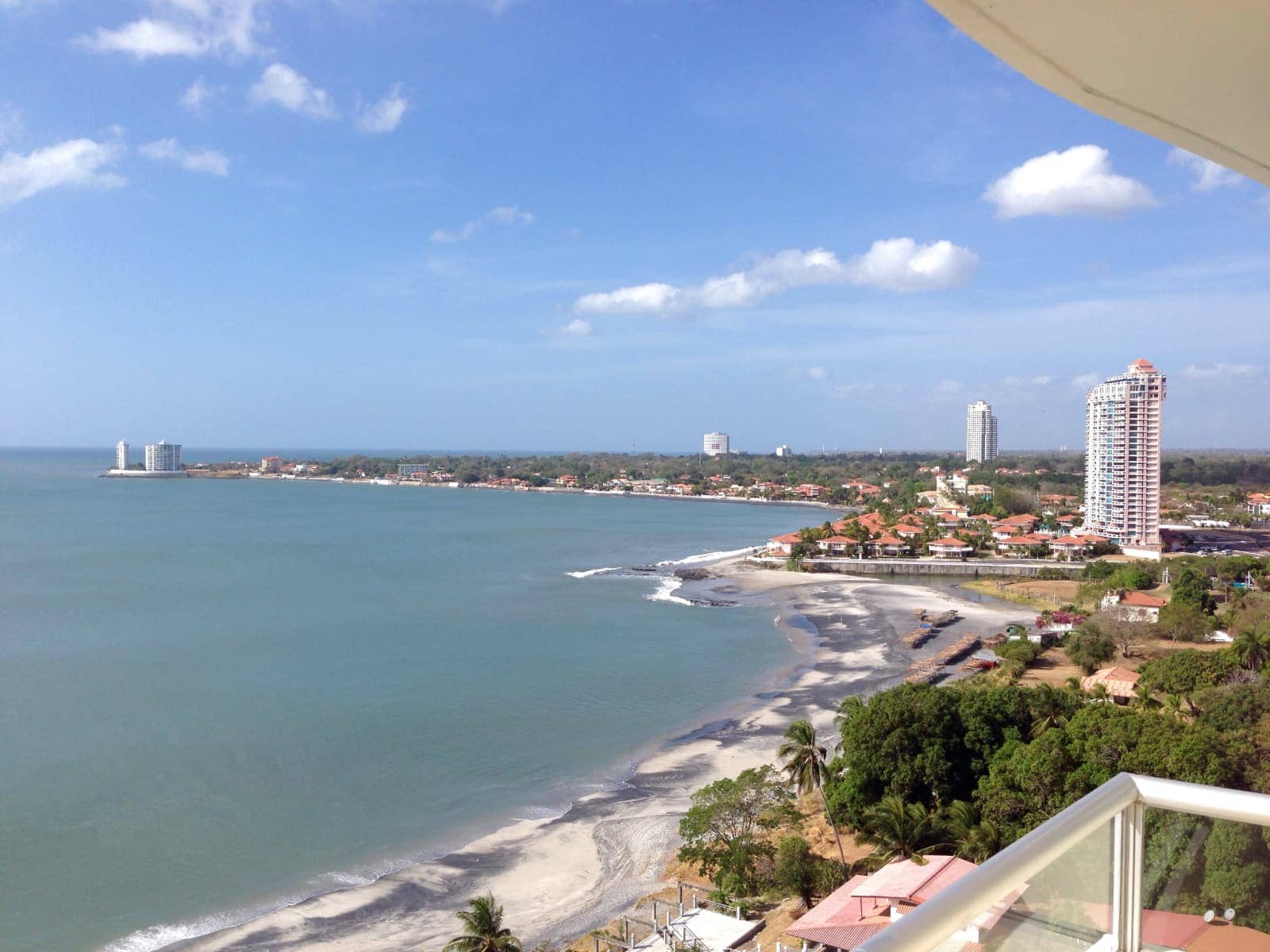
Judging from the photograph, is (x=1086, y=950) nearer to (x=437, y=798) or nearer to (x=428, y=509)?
(x=437, y=798)

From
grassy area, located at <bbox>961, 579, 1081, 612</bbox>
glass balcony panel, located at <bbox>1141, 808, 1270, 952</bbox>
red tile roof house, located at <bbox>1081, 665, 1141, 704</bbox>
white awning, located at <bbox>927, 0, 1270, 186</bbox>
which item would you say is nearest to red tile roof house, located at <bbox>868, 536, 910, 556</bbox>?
grassy area, located at <bbox>961, 579, 1081, 612</bbox>

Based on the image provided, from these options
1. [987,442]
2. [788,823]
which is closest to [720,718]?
[788,823]

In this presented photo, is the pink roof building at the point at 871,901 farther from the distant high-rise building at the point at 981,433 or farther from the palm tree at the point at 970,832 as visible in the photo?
the distant high-rise building at the point at 981,433

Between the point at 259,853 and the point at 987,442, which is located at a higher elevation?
the point at 987,442

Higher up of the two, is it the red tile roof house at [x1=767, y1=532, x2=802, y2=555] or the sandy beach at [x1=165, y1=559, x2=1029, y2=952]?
the red tile roof house at [x1=767, y1=532, x2=802, y2=555]

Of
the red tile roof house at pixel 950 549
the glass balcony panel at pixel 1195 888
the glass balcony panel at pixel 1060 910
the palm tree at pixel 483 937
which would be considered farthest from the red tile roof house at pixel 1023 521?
the glass balcony panel at pixel 1060 910

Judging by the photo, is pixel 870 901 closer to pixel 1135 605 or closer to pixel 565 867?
pixel 565 867

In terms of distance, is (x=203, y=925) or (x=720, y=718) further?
(x=720, y=718)

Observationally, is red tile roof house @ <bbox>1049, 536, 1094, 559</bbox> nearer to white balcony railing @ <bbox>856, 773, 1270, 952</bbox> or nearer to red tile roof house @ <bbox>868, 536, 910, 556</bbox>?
red tile roof house @ <bbox>868, 536, 910, 556</bbox>
